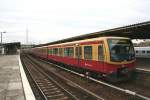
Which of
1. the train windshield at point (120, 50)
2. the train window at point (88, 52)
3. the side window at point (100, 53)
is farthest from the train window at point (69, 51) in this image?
the train windshield at point (120, 50)

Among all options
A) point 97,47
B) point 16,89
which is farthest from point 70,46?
point 16,89

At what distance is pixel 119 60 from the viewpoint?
43.5 feet

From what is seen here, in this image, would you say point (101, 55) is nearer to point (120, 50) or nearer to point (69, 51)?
point (120, 50)

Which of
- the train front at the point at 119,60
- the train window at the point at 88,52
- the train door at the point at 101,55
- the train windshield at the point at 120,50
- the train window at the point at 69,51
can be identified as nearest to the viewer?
the train front at the point at 119,60

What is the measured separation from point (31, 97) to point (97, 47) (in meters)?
5.92

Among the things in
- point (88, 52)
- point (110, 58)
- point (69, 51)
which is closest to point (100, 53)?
point (110, 58)

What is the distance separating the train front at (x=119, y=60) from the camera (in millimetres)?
13016

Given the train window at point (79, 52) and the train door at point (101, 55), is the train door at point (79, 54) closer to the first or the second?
the train window at point (79, 52)

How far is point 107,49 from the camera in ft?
43.0

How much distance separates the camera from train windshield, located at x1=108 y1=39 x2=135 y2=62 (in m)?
13.2

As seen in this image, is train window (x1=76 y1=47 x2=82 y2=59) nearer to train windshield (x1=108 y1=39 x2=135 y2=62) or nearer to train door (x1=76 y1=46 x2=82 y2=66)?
train door (x1=76 y1=46 x2=82 y2=66)

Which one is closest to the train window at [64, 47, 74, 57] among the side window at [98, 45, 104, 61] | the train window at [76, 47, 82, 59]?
the train window at [76, 47, 82, 59]

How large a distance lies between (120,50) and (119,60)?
0.72 meters

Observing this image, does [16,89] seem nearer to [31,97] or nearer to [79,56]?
[31,97]
